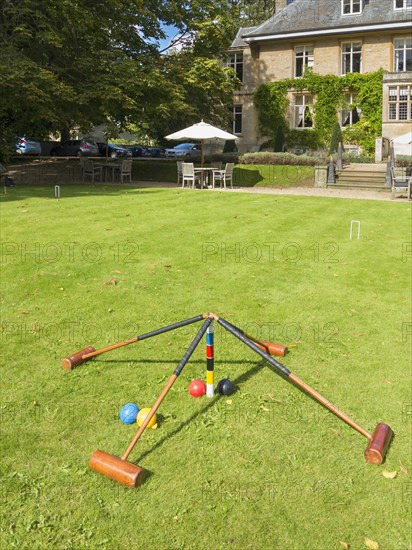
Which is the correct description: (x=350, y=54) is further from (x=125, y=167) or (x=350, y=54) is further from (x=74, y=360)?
(x=74, y=360)

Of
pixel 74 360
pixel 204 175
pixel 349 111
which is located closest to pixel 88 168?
pixel 204 175

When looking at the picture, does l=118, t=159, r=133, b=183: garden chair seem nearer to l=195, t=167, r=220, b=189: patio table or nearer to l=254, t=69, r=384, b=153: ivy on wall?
l=195, t=167, r=220, b=189: patio table

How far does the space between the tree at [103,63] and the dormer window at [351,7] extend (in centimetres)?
953

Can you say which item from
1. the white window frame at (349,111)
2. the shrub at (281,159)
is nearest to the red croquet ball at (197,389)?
the shrub at (281,159)

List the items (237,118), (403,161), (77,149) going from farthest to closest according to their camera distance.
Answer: (237,118) → (77,149) → (403,161)

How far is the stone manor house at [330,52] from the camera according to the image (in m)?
32.4

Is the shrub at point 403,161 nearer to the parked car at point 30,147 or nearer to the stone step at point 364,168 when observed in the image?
the stone step at point 364,168

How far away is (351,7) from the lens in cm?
3506

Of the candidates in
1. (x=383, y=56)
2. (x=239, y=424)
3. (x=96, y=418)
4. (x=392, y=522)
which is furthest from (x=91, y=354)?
(x=383, y=56)

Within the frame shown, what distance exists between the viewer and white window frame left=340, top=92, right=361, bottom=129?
3444 centimetres

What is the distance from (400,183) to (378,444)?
Answer: 18.2 metres

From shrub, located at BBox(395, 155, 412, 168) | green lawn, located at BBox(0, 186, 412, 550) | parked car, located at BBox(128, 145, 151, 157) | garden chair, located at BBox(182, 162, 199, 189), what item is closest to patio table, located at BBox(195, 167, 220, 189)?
garden chair, located at BBox(182, 162, 199, 189)

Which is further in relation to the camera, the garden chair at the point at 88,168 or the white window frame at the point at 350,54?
the white window frame at the point at 350,54

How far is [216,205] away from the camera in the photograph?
53.1 ft
